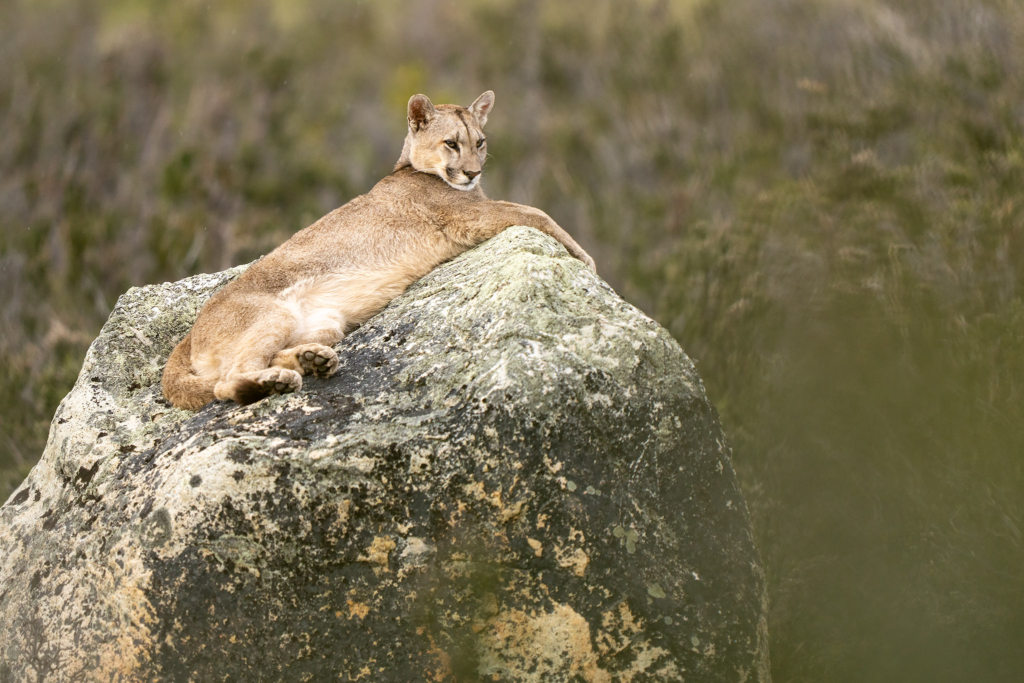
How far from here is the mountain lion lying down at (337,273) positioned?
149 inches

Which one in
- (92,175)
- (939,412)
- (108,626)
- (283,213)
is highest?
(108,626)

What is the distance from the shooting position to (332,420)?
11.0 ft

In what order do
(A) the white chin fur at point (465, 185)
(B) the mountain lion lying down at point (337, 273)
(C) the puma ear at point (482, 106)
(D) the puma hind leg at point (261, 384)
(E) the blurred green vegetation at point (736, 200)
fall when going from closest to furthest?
(D) the puma hind leg at point (261, 384), (B) the mountain lion lying down at point (337, 273), (E) the blurred green vegetation at point (736, 200), (A) the white chin fur at point (465, 185), (C) the puma ear at point (482, 106)

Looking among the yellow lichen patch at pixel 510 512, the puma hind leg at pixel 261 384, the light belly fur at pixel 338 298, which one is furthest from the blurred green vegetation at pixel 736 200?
the puma hind leg at pixel 261 384

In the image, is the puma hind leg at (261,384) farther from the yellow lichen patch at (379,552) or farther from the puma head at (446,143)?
the puma head at (446,143)

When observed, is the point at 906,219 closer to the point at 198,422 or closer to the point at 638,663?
the point at 638,663

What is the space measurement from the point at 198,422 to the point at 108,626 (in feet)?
2.71

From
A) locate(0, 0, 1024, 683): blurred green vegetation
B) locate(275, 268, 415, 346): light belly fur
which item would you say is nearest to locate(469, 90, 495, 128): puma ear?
locate(275, 268, 415, 346): light belly fur

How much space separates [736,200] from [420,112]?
5328mm

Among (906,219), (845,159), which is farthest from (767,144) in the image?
(906,219)

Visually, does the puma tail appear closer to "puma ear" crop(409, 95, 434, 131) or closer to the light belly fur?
the light belly fur

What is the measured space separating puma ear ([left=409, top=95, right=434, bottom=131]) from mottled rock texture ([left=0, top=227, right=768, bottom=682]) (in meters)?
2.39

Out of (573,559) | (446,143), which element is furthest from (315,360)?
(446,143)

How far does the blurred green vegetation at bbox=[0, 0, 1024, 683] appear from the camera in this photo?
15.9 feet
